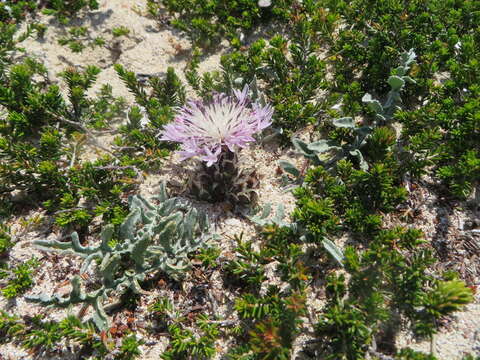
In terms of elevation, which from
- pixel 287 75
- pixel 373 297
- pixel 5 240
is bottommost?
pixel 5 240

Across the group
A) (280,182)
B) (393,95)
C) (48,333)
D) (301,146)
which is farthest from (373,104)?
(48,333)

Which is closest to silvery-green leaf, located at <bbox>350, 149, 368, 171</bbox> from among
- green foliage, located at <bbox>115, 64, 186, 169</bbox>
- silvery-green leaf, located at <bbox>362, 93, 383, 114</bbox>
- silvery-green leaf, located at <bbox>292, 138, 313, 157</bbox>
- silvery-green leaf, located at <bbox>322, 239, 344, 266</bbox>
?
silvery-green leaf, located at <bbox>292, 138, 313, 157</bbox>

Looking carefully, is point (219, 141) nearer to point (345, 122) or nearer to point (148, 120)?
point (345, 122)

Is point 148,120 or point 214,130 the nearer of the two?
point 214,130

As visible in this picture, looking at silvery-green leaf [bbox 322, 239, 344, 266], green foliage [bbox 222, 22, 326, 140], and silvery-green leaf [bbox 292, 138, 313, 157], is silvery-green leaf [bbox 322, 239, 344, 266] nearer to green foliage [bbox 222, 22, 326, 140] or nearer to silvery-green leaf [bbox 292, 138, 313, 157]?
silvery-green leaf [bbox 292, 138, 313, 157]

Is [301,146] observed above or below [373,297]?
above

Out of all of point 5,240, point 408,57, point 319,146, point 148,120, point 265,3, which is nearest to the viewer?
point 5,240

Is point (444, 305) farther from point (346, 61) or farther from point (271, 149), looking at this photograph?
point (346, 61)
